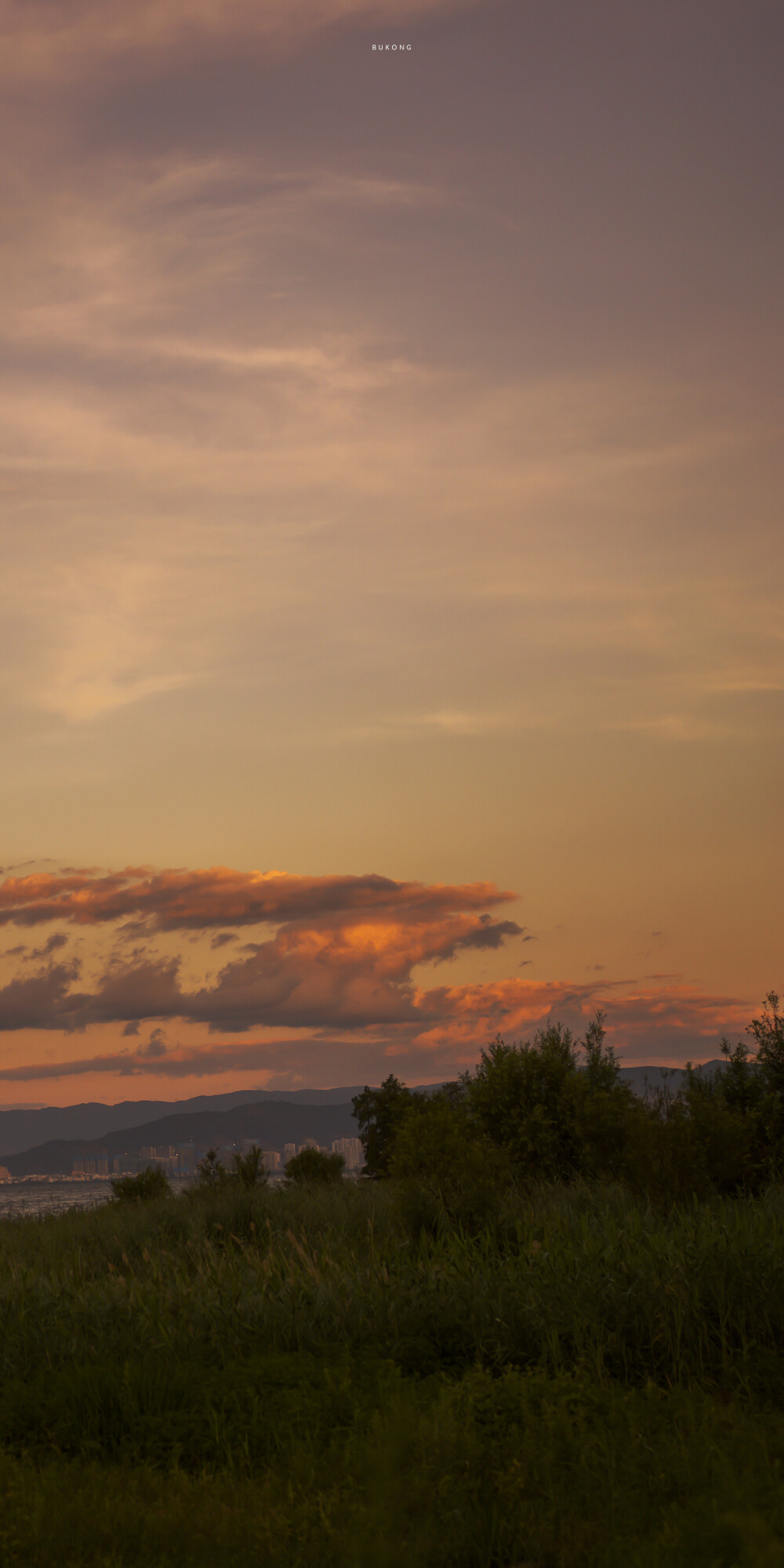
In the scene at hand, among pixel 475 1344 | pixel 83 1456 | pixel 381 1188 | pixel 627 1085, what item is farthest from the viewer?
pixel 627 1085

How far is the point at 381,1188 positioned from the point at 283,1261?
41.3 ft

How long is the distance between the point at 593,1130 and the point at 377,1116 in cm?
2543

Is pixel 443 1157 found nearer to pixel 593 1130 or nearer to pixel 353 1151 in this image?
pixel 593 1130

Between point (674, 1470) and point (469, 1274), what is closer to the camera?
point (674, 1470)

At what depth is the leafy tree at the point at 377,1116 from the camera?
46.1 meters

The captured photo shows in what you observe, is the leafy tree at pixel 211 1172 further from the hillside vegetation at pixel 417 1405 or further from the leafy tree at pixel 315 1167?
the hillside vegetation at pixel 417 1405

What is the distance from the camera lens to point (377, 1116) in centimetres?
4866

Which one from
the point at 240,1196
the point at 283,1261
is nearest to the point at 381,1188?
the point at 240,1196

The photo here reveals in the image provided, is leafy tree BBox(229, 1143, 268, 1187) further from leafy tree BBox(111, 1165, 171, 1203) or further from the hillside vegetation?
the hillside vegetation

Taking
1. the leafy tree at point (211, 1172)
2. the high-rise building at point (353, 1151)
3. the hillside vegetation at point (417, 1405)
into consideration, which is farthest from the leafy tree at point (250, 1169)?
the high-rise building at point (353, 1151)

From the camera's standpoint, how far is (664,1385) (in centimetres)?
885

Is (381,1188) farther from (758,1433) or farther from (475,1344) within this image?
(758,1433)

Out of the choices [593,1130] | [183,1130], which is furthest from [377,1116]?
[183,1130]

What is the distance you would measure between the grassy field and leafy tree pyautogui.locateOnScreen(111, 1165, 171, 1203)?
55.6 ft
